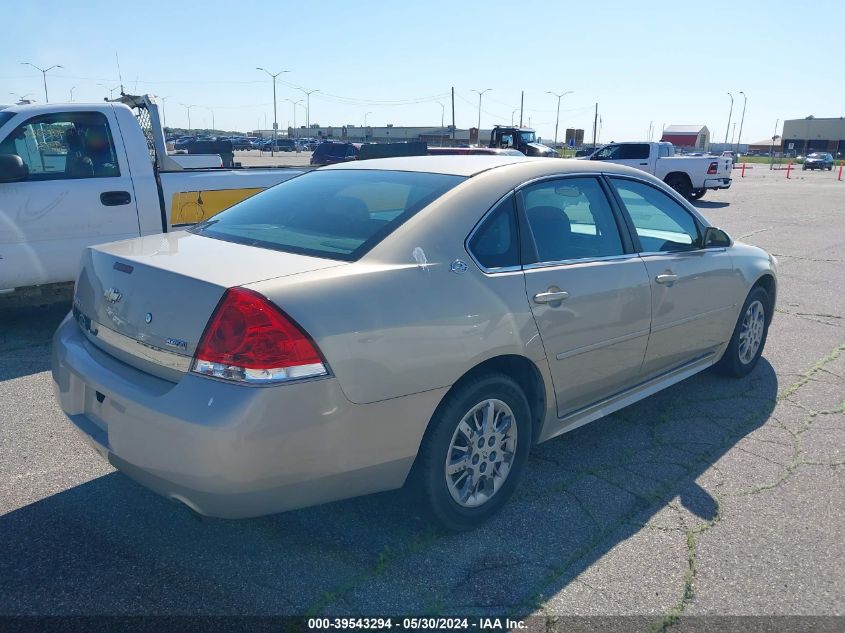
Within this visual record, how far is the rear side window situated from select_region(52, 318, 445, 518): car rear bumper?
0.69 meters

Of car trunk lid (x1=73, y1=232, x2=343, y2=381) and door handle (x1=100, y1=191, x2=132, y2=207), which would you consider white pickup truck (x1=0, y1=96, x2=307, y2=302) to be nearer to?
door handle (x1=100, y1=191, x2=132, y2=207)

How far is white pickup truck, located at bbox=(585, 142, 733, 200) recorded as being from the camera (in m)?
21.5

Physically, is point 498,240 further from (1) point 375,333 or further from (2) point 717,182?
(2) point 717,182

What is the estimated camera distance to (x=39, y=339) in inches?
227

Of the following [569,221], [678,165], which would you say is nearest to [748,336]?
[569,221]

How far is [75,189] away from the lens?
5684 millimetres

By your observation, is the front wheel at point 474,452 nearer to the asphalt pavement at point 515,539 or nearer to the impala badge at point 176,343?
the asphalt pavement at point 515,539

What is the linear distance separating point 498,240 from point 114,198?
4041 millimetres

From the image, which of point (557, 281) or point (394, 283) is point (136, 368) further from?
point (557, 281)

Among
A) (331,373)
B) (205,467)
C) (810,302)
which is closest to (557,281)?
(331,373)

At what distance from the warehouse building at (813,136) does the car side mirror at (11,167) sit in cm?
11378

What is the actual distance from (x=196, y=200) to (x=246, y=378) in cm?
436

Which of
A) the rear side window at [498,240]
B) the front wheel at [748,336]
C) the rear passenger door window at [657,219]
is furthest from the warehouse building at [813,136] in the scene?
the rear side window at [498,240]

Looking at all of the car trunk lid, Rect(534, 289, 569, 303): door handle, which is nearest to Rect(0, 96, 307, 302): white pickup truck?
the car trunk lid
